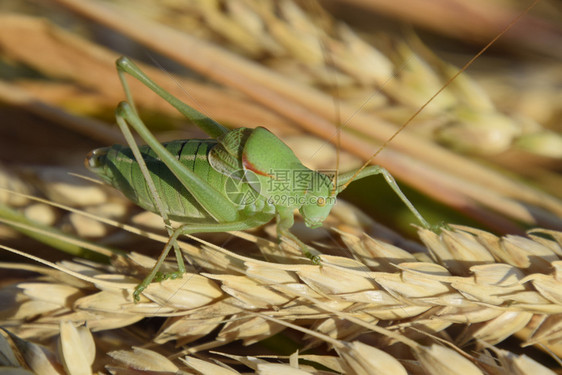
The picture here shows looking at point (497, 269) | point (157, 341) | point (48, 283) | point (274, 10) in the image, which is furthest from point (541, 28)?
point (48, 283)

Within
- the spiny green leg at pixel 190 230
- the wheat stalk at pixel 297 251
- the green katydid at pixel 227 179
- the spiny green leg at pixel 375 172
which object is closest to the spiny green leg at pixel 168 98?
the green katydid at pixel 227 179

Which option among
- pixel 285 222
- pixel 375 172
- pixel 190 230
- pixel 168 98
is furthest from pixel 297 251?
pixel 168 98

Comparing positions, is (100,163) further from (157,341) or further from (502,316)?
(502,316)

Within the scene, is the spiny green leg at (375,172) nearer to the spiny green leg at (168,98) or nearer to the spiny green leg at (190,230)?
the spiny green leg at (190,230)

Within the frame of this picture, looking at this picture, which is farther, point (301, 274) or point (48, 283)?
point (48, 283)

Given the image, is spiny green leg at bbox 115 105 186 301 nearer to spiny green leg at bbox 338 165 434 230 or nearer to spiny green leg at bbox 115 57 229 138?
spiny green leg at bbox 115 57 229 138

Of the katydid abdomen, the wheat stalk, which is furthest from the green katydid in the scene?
the wheat stalk

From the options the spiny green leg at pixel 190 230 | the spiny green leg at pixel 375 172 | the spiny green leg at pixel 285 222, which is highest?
the spiny green leg at pixel 375 172
